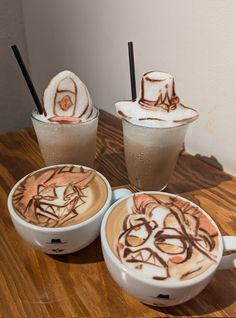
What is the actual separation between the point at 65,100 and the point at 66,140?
10cm

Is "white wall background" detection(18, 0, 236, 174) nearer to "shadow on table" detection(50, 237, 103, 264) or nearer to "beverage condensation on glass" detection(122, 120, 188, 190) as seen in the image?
"beverage condensation on glass" detection(122, 120, 188, 190)

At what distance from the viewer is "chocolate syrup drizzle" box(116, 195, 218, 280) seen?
1.53ft

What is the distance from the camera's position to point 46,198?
0.58 meters

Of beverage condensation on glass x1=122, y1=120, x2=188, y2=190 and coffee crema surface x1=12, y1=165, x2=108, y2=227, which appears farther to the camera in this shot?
beverage condensation on glass x1=122, y1=120, x2=188, y2=190

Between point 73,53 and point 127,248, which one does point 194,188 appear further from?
point 73,53

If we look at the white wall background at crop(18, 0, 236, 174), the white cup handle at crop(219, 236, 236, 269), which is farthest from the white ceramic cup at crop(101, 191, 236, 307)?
the white wall background at crop(18, 0, 236, 174)

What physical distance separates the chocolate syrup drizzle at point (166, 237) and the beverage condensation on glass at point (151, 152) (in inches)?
6.2

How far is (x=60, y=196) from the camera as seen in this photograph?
59cm

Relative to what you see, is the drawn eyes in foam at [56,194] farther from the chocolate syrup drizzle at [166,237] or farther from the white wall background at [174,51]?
the white wall background at [174,51]

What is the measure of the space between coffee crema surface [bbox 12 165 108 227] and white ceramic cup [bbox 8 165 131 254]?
0.01m

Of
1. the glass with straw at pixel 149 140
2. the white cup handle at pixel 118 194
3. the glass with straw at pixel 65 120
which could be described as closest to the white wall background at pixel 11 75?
the glass with straw at pixel 65 120

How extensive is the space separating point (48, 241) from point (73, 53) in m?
1.12

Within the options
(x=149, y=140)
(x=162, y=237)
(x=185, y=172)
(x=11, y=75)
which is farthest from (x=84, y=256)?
(x=11, y=75)

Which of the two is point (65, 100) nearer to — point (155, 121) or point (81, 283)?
Answer: point (155, 121)
